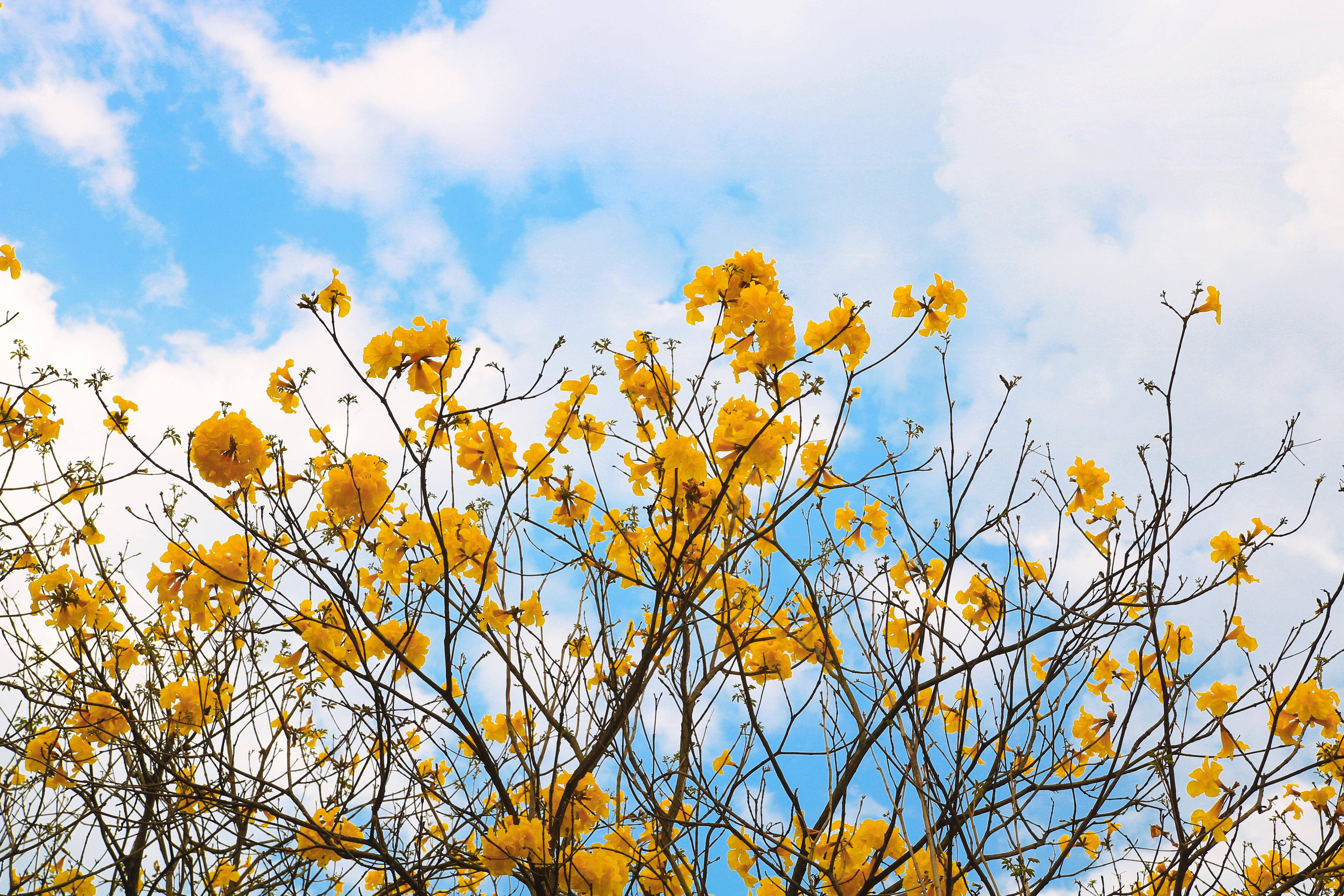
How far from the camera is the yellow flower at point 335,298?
2217 millimetres

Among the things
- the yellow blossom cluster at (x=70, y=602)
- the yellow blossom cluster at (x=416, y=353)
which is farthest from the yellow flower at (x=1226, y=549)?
the yellow blossom cluster at (x=70, y=602)

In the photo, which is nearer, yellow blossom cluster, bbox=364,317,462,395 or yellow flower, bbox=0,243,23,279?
yellow blossom cluster, bbox=364,317,462,395

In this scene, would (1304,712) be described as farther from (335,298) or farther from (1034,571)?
(335,298)

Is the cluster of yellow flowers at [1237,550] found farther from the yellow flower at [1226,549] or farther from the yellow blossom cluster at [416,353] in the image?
the yellow blossom cluster at [416,353]

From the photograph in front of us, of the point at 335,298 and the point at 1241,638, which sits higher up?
the point at 335,298

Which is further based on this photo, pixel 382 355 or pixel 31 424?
pixel 31 424

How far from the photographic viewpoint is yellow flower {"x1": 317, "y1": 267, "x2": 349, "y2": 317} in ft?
7.27

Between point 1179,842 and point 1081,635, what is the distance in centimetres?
58

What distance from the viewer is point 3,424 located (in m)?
2.69

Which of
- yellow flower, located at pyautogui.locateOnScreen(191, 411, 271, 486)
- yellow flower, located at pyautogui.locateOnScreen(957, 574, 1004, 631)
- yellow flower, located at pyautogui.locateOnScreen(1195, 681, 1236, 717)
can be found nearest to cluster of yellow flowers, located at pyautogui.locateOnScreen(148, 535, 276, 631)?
yellow flower, located at pyautogui.locateOnScreen(191, 411, 271, 486)

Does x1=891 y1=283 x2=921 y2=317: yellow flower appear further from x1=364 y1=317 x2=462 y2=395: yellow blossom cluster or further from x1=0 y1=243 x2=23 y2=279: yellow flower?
x1=0 y1=243 x2=23 y2=279: yellow flower

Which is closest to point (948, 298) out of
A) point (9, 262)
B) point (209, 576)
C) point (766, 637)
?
point (766, 637)

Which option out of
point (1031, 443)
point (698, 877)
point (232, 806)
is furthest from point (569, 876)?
point (1031, 443)

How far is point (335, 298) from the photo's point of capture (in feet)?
7.59
